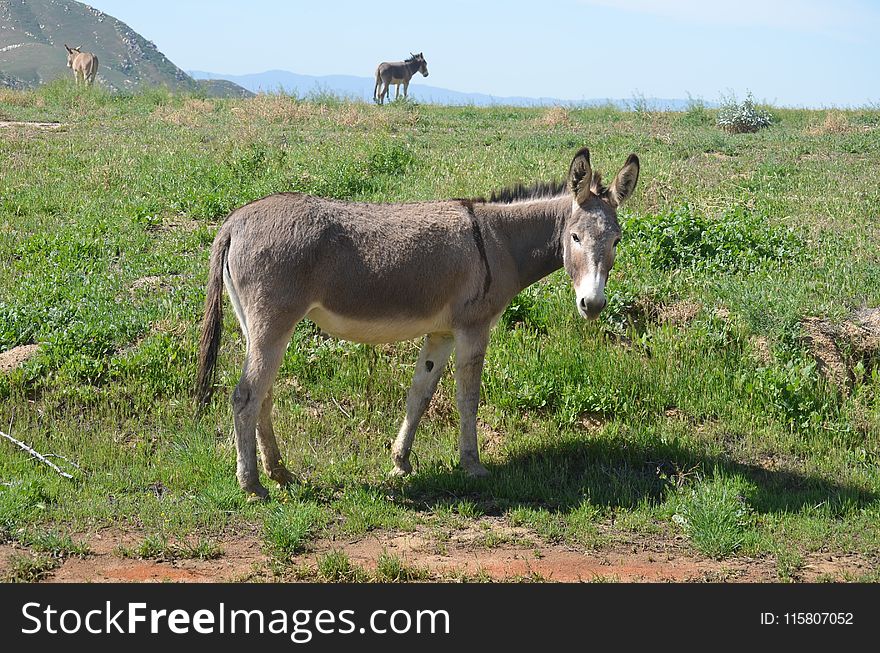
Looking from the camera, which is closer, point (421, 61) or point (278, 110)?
point (278, 110)

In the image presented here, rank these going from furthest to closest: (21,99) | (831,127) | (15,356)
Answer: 1. (21,99)
2. (831,127)
3. (15,356)

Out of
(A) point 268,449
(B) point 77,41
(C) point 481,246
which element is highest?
(B) point 77,41

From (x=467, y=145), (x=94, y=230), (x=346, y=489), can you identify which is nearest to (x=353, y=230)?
(x=346, y=489)

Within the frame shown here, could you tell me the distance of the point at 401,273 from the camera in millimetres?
6316

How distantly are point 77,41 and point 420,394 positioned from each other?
139 meters

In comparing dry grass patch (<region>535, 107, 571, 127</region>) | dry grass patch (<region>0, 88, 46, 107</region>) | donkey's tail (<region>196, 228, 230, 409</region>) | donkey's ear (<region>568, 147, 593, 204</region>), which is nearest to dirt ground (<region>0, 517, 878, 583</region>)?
donkey's tail (<region>196, 228, 230, 409</region>)


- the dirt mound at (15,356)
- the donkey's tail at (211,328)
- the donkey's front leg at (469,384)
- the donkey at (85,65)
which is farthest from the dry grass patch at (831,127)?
the donkey at (85,65)

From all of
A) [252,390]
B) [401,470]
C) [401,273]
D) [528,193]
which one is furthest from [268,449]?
[528,193]

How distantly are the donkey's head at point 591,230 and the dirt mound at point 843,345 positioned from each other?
9.41ft

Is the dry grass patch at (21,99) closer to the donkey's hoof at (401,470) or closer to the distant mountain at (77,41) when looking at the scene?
the donkey's hoof at (401,470)

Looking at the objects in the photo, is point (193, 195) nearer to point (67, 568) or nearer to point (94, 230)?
point (94, 230)

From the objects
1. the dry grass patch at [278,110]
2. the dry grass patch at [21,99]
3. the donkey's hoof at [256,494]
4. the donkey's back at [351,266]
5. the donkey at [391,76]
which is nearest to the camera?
the donkey's back at [351,266]

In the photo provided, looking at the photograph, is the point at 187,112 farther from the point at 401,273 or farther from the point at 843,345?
the point at 843,345

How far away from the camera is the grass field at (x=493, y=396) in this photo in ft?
19.7
